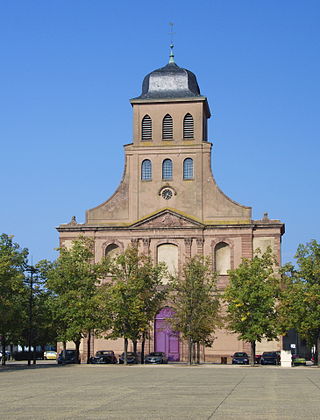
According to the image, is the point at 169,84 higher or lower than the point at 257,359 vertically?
higher

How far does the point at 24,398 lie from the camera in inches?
971

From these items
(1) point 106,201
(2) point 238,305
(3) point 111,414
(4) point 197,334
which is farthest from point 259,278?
(3) point 111,414

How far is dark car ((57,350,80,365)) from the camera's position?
6894cm

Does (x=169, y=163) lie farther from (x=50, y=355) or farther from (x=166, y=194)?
(x=50, y=355)

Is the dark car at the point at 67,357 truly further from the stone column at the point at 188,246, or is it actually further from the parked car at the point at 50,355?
the parked car at the point at 50,355

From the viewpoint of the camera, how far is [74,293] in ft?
210

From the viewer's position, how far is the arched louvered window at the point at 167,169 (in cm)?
7625

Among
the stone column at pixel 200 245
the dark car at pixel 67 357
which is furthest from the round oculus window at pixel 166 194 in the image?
the dark car at pixel 67 357

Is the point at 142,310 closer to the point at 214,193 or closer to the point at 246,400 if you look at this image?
the point at 214,193

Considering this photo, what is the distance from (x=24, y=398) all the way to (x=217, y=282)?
4883 centimetres

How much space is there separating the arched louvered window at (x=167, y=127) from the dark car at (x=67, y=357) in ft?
73.8

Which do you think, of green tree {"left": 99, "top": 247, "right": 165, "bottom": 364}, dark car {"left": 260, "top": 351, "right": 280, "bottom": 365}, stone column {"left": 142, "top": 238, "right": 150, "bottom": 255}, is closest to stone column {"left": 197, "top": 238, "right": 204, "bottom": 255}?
stone column {"left": 142, "top": 238, "right": 150, "bottom": 255}

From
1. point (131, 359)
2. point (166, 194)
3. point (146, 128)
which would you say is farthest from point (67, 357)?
point (146, 128)

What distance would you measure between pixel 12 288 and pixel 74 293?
299 inches
